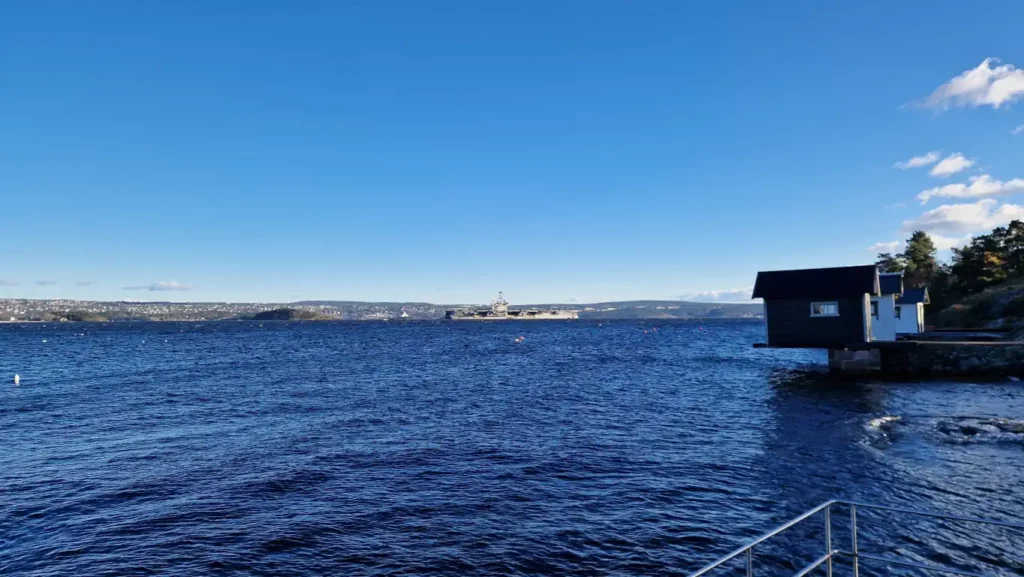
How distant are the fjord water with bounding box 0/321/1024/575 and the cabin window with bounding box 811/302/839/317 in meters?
6.16

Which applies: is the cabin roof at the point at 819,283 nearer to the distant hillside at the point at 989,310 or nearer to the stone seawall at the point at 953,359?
the stone seawall at the point at 953,359

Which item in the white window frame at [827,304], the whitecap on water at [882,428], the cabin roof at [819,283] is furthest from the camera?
the white window frame at [827,304]

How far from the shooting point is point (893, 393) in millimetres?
36844

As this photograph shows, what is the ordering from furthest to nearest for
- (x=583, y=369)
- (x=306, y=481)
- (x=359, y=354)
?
1. (x=359, y=354)
2. (x=583, y=369)
3. (x=306, y=481)

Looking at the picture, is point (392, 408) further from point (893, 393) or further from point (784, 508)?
point (893, 393)

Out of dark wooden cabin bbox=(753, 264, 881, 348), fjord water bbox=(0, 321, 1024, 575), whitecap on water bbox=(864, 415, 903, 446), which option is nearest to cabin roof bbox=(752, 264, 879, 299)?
dark wooden cabin bbox=(753, 264, 881, 348)

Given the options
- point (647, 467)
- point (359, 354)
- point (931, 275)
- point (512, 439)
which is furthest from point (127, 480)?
point (931, 275)

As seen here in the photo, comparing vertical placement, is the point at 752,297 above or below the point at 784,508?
above

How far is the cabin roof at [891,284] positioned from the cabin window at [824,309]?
7.58m

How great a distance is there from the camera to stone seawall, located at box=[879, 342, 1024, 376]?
136 ft

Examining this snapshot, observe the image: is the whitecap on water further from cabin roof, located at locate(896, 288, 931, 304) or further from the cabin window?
cabin roof, located at locate(896, 288, 931, 304)

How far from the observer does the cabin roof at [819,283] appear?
43375 mm

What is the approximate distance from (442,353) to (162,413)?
1993 inches

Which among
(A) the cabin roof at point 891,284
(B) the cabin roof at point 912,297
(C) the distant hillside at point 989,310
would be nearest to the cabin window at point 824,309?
(A) the cabin roof at point 891,284
